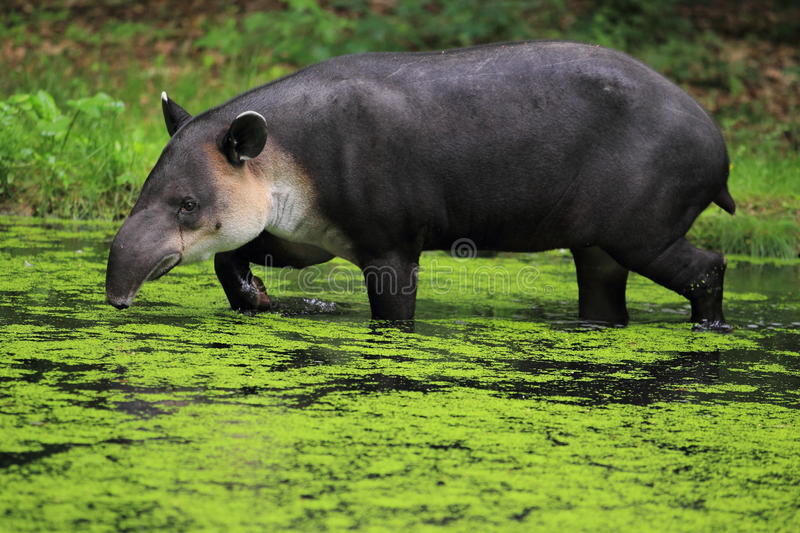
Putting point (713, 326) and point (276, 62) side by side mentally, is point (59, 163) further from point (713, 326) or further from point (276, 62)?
point (276, 62)

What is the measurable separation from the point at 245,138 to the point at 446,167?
877 mm

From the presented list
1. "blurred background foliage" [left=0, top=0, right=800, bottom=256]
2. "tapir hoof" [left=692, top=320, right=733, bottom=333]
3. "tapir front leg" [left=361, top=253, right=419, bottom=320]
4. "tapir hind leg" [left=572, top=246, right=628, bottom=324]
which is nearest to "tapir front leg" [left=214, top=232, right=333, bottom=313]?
"tapir front leg" [left=361, top=253, right=419, bottom=320]

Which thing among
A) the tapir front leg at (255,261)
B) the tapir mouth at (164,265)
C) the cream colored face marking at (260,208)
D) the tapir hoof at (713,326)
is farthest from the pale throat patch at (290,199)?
the tapir hoof at (713,326)

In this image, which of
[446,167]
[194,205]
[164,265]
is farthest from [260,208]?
[446,167]

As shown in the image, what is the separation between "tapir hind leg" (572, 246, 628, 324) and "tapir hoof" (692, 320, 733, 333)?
0.36m

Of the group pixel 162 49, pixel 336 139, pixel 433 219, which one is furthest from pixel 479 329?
pixel 162 49

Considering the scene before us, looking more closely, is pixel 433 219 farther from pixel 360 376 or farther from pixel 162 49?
pixel 162 49

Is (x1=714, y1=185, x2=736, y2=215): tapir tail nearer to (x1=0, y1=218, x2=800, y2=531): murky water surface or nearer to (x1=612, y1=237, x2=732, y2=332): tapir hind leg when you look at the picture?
(x1=612, y1=237, x2=732, y2=332): tapir hind leg

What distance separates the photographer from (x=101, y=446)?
3287mm

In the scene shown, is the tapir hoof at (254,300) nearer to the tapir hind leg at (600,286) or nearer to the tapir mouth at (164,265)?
the tapir mouth at (164,265)

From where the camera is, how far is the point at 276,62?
13195mm

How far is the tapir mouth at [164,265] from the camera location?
5.01m

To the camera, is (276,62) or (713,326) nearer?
(713,326)

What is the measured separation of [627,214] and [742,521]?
8.59 feet
